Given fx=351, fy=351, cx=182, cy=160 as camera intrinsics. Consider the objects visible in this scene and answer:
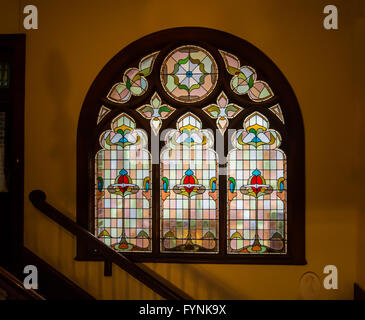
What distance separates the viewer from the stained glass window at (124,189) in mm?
3137

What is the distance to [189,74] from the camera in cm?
313

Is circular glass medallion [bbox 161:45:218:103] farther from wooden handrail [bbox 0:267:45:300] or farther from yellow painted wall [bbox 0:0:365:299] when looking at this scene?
wooden handrail [bbox 0:267:45:300]

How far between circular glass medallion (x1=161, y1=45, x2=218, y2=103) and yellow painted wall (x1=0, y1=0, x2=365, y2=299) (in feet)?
0.84

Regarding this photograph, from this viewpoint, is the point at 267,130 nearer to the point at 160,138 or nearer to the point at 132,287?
the point at 160,138

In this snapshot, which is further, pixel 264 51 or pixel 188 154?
pixel 188 154

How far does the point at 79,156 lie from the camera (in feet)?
10.1

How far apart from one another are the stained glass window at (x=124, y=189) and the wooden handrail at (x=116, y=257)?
0.69 ft

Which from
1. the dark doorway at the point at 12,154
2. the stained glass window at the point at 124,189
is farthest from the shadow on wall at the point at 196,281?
the dark doorway at the point at 12,154

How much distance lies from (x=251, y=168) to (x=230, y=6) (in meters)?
1.40

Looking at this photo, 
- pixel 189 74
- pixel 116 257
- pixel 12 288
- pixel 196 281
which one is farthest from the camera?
pixel 189 74

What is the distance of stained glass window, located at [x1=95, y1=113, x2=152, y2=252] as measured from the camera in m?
3.14

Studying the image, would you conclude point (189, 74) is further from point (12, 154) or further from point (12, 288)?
point (12, 288)

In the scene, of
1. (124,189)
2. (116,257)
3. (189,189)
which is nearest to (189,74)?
(189,189)

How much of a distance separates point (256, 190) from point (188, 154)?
26.5 inches
